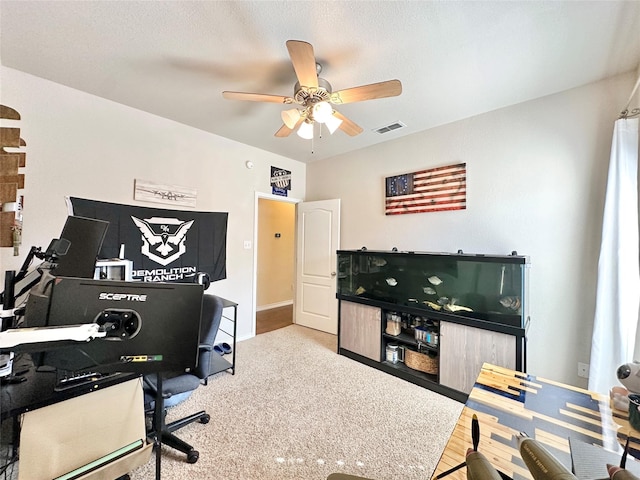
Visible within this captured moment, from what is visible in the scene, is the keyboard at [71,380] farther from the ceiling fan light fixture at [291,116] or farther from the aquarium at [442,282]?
the aquarium at [442,282]

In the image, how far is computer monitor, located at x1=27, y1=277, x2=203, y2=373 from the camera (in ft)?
2.36

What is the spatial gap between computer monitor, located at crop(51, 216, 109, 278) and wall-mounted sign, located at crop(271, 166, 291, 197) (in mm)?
2791

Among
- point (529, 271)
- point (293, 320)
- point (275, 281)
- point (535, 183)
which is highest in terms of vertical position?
point (535, 183)

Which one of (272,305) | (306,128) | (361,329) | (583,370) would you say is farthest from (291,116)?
(272,305)

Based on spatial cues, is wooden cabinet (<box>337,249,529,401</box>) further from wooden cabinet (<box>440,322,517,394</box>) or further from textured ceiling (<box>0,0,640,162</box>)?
textured ceiling (<box>0,0,640,162</box>)

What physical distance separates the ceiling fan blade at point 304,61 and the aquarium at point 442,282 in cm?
186

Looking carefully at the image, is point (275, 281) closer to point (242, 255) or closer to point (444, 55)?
point (242, 255)

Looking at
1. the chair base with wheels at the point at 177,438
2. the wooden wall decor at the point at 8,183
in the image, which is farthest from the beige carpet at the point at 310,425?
the wooden wall decor at the point at 8,183

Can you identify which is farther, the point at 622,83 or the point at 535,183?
the point at 535,183

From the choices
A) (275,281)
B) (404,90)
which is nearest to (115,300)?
(404,90)

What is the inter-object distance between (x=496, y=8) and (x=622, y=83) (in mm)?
1468

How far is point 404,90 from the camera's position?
7.65 ft

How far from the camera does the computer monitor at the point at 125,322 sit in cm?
72

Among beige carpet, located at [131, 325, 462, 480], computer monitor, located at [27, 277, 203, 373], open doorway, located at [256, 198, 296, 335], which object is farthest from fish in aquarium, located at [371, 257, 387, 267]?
computer monitor, located at [27, 277, 203, 373]
